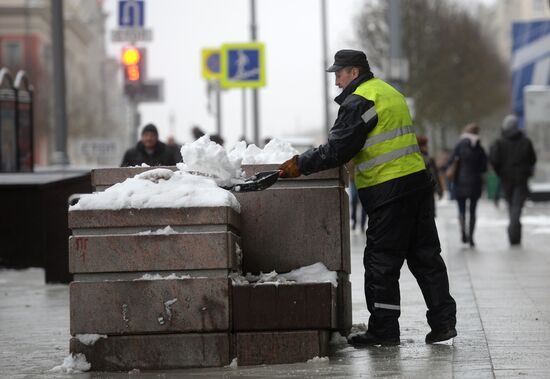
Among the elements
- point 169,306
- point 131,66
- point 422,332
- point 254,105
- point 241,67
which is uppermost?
point 241,67

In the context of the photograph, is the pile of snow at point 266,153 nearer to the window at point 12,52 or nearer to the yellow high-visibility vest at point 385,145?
the yellow high-visibility vest at point 385,145

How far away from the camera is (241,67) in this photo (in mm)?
30719

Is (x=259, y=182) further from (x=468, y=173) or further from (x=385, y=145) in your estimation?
(x=468, y=173)

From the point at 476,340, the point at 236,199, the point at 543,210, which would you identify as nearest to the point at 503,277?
the point at 476,340

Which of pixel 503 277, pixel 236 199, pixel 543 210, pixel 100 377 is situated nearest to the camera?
pixel 100 377

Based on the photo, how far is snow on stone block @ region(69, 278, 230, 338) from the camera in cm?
820

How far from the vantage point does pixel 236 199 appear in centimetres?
878

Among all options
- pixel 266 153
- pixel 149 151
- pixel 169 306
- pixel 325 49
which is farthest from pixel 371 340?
pixel 325 49

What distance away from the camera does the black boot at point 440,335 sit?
29.7 ft

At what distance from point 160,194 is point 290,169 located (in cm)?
77

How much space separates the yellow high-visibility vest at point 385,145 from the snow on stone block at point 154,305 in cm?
128

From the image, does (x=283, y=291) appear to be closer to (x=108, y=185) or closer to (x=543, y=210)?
(x=108, y=185)

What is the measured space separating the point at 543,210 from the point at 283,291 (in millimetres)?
26489

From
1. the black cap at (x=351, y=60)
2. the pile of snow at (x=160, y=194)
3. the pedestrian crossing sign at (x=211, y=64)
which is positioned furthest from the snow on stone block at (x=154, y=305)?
the pedestrian crossing sign at (x=211, y=64)
